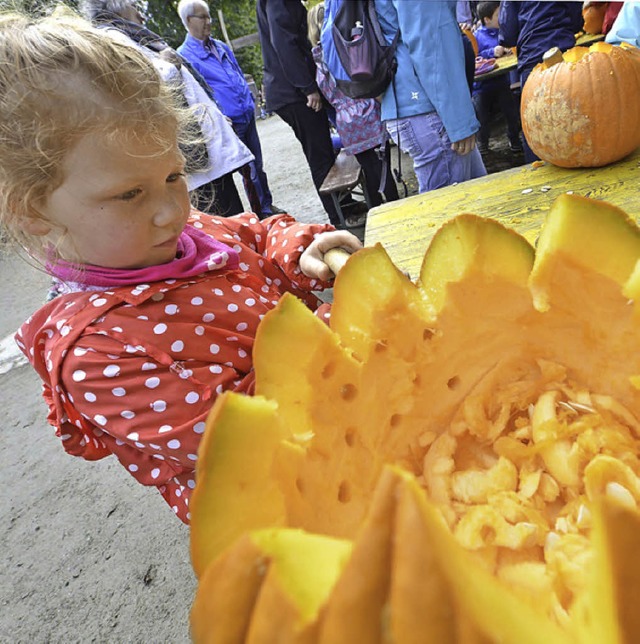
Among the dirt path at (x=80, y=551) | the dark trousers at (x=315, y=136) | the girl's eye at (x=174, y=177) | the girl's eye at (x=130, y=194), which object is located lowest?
the dirt path at (x=80, y=551)

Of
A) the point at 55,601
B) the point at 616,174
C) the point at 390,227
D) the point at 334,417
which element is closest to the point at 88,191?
the point at 334,417

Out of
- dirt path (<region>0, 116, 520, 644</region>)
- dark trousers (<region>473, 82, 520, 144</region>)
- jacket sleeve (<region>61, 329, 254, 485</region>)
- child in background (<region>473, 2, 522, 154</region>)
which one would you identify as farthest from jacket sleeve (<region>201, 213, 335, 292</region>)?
child in background (<region>473, 2, 522, 154</region>)

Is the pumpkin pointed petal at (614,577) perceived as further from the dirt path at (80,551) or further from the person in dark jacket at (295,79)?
the person in dark jacket at (295,79)

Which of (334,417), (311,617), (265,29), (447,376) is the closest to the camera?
(311,617)

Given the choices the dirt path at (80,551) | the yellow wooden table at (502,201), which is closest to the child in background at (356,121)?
the yellow wooden table at (502,201)

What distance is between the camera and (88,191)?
2.37 feet

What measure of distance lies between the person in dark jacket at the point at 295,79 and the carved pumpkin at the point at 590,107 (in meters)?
1.89

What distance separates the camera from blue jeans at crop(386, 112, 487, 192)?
87.1 inches

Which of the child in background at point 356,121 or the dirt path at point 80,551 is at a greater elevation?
the child in background at point 356,121

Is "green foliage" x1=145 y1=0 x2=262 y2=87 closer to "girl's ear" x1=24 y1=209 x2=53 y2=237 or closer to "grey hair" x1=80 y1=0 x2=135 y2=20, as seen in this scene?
"grey hair" x1=80 y1=0 x2=135 y2=20

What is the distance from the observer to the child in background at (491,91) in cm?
411

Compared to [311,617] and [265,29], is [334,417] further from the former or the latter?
[265,29]

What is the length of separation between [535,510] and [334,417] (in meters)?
0.24

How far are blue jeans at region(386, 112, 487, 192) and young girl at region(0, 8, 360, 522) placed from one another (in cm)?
162
